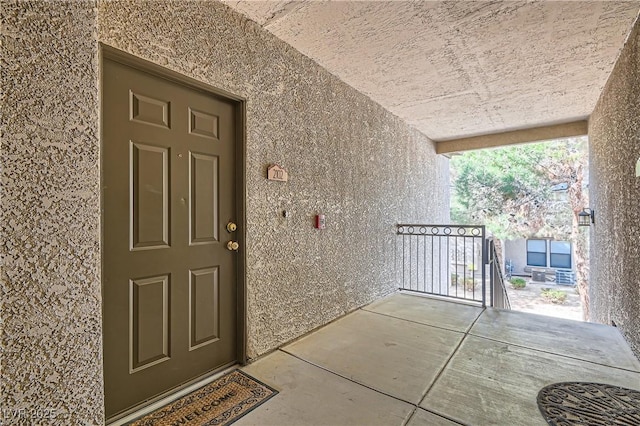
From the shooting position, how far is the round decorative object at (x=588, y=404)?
1.63 meters

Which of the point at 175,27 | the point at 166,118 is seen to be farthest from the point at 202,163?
the point at 175,27

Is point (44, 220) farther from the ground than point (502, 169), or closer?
closer

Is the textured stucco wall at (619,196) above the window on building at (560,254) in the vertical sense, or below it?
above

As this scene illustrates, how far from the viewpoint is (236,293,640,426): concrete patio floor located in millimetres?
1695

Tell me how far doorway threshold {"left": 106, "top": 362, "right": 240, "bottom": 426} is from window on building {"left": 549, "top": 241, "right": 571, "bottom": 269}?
1465 cm

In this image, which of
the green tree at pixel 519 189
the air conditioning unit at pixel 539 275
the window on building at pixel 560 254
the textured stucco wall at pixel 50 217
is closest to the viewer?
the textured stucco wall at pixel 50 217

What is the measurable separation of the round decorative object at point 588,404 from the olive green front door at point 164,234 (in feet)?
6.96

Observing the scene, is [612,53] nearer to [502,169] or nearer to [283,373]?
[283,373]

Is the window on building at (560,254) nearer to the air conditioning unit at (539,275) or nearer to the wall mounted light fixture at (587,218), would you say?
the air conditioning unit at (539,275)

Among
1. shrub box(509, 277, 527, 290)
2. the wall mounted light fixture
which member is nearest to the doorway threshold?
the wall mounted light fixture

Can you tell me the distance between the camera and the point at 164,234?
184cm

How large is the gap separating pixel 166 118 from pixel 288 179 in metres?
1.05

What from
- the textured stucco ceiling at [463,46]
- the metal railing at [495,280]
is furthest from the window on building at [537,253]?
the textured stucco ceiling at [463,46]

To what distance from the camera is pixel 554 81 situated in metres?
3.20
